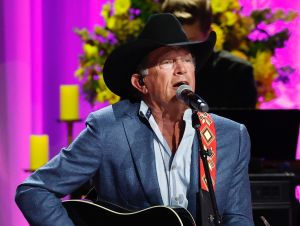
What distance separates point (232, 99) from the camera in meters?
4.57

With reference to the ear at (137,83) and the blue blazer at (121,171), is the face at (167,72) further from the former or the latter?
the blue blazer at (121,171)

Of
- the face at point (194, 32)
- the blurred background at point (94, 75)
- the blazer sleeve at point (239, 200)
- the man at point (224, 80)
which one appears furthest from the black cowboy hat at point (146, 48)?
the man at point (224, 80)

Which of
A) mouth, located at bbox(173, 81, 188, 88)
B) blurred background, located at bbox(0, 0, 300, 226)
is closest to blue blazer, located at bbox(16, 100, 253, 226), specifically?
mouth, located at bbox(173, 81, 188, 88)

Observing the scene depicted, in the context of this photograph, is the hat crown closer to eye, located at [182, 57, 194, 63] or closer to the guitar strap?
eye, located at [182, 57, 194, 63]

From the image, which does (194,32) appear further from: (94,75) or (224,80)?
(94,75)

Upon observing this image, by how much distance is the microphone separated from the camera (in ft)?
7.76

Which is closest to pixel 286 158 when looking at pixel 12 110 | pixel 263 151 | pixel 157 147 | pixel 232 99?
pixel 263 151

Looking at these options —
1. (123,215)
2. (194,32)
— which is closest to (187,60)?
(123,215)

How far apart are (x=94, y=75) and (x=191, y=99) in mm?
2211

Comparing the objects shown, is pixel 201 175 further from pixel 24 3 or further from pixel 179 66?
pixel 24 3

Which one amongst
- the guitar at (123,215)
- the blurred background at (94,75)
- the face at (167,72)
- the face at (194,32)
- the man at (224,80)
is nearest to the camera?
the guitar at (123,215)

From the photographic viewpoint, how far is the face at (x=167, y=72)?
2887 mm

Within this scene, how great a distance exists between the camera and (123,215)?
9.42 feet

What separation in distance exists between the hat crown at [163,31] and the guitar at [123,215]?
635mm
